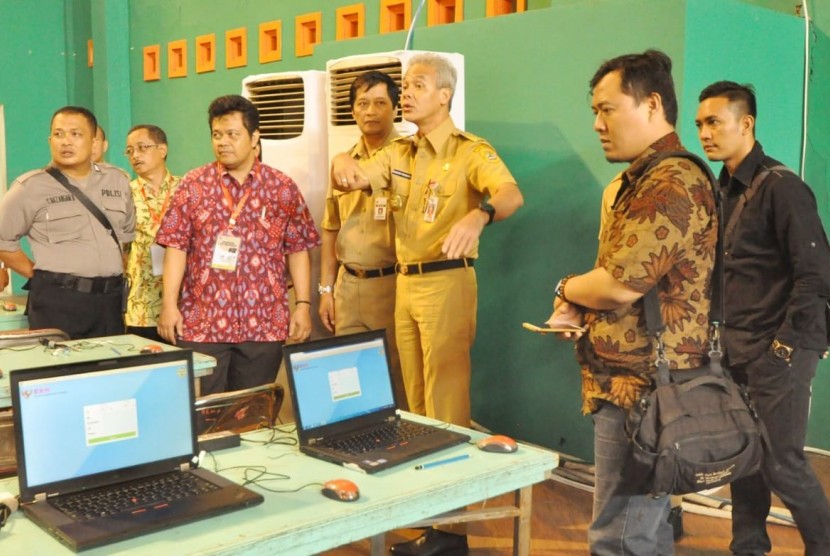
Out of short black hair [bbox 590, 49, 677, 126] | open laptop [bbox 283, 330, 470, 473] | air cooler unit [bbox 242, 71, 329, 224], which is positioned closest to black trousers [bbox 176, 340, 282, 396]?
air cooler unit [bbox 242, 71, 329, 224]

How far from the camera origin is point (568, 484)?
3.97 m

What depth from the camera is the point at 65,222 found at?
12.5ft

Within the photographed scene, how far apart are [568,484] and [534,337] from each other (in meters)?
0.74

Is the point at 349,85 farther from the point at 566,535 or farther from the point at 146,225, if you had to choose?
the point at 566,535

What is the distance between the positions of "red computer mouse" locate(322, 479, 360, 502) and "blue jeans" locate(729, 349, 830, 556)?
1637 mm

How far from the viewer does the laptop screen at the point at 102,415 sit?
5.43ft

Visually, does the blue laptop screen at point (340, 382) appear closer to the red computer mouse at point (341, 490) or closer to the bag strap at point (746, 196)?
the red computer mouse at point (341, 490)

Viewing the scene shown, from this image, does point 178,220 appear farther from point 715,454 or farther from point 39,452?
point 715,454

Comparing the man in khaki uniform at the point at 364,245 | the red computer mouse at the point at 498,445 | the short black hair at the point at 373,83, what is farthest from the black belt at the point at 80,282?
the red computer mouse at the point at 498,445

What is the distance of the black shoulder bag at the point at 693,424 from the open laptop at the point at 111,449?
879 mm

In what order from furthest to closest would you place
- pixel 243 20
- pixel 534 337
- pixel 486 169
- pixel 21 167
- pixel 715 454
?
pixel 21 167, pixel 243 20, pixel 534 337, pixel 486 169, pixel 715 454

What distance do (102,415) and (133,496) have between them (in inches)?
7.0

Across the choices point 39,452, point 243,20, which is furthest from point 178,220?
point 243,20

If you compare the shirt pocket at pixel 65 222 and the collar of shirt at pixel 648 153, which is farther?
the shirt pocket at pixel 65 222
